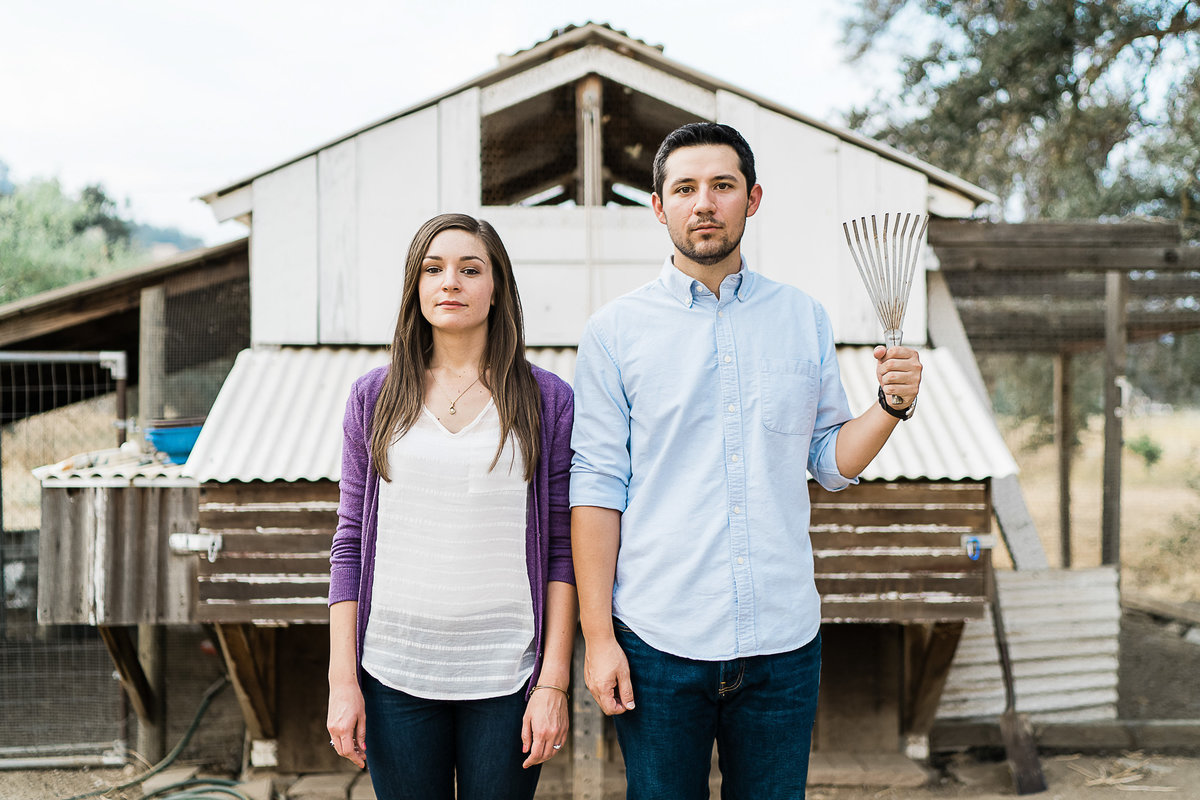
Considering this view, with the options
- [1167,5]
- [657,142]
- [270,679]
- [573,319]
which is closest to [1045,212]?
[1167,5]

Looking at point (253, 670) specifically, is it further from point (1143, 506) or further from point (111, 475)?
point (1143, 506)

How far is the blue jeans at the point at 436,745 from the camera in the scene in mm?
1823

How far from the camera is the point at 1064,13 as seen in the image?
7.54 m

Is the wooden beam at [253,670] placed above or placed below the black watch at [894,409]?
below

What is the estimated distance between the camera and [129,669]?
4633 millimetres

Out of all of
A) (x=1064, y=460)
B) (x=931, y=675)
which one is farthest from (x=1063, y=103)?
(x=931, y=675)

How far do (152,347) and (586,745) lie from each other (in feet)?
11.1

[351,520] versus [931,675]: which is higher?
[351,520]

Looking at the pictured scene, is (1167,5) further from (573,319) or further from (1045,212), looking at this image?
(573,319)

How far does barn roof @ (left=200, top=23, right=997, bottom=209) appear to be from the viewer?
4.30 m

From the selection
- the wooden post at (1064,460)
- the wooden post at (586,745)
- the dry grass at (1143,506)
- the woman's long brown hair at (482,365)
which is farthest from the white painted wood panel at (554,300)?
the dry grass at (1143,506)

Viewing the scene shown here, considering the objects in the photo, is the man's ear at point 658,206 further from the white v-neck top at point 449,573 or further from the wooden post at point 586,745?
the wooden post at point 586,745

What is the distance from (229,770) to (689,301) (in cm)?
454

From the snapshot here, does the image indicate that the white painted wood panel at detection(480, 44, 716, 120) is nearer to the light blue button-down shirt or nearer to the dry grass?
the light blue button-down shirt
